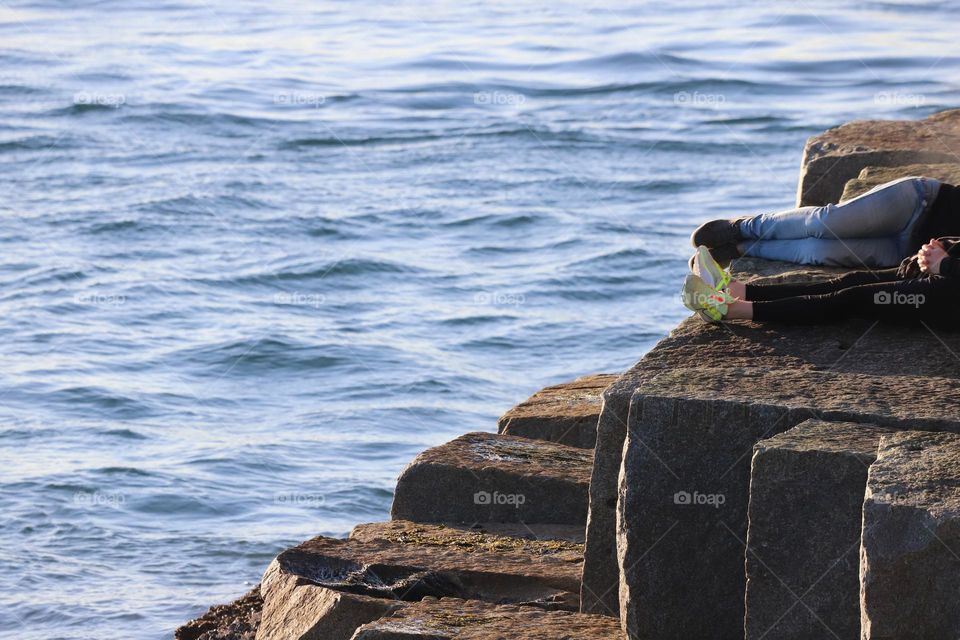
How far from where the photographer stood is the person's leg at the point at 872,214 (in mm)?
5148

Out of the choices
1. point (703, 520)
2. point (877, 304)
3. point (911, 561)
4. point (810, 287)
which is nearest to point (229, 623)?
point (703, 520)

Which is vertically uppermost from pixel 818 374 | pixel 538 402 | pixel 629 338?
pixel 818 374

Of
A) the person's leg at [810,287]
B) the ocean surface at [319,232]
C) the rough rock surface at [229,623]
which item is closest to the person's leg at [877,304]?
the person's leg at [810,287]

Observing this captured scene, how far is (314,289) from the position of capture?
15.2m

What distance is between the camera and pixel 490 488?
196 inches

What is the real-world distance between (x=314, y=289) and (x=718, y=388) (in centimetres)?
1184

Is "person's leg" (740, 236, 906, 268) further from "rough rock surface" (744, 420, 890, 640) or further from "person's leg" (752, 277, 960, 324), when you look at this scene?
"rough rock surface" (744, 420, 890, 640)

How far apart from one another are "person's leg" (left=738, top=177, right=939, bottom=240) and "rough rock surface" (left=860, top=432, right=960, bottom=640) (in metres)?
2.43

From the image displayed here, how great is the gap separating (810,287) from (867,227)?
0.63 meters

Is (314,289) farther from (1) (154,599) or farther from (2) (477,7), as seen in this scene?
(2) (477,7)

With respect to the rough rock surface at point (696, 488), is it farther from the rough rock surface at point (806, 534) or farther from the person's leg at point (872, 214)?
the person's leg at point (872, 214)

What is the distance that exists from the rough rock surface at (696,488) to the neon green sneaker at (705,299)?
959mm

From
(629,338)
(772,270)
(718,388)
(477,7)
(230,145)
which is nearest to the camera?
(718,388)

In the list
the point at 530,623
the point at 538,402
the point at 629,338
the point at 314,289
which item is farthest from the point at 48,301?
the point at 530,623
